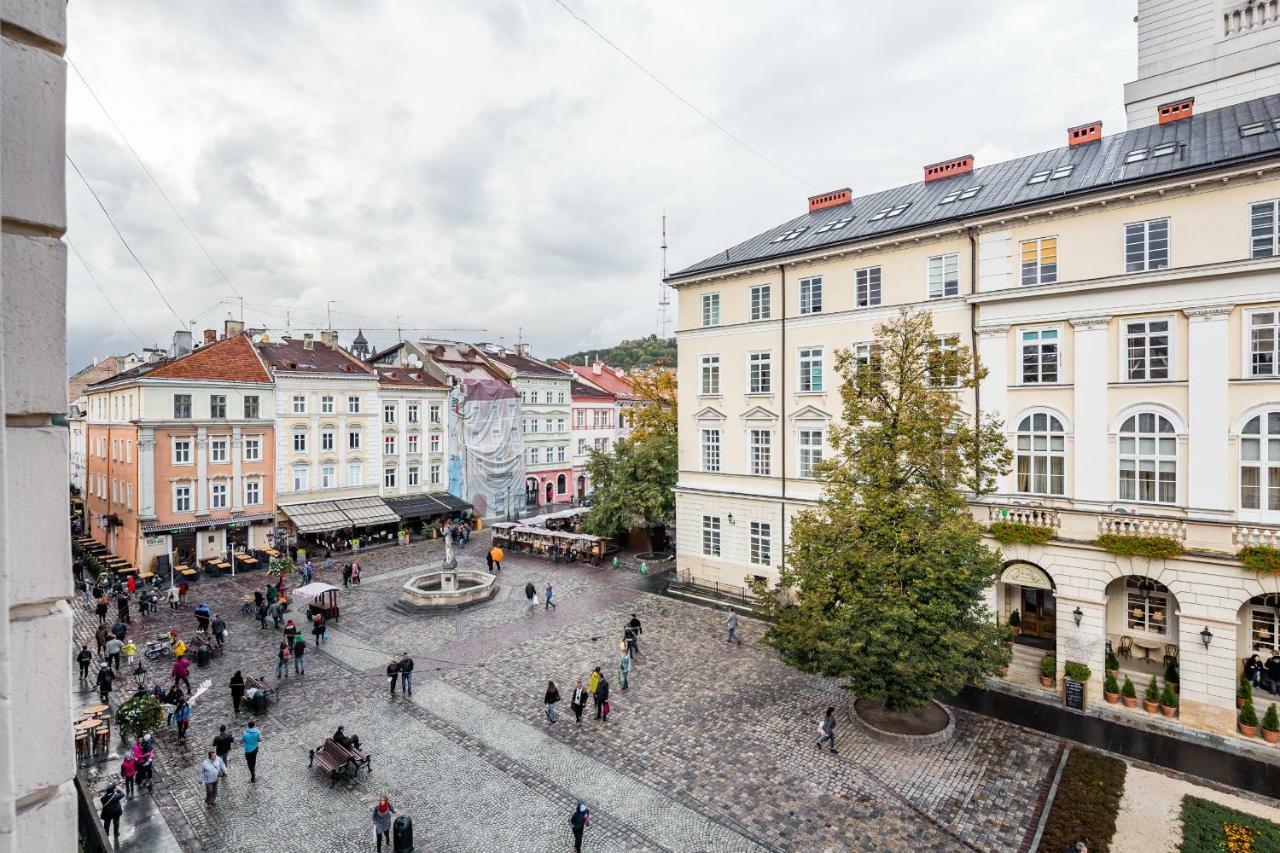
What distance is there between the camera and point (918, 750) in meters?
17.9

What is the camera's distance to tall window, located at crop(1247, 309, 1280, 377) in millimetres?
18656

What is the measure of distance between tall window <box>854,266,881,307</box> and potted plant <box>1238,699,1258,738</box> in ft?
59.1

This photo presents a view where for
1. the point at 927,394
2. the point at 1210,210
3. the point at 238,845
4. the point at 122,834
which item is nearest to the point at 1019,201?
the point at 1210,210

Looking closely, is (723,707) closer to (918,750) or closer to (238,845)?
(918,750)

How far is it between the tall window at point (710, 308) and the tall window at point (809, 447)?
788 cm

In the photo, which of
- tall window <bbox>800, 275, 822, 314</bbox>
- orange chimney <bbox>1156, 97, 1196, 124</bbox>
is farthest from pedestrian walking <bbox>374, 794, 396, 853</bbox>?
orange chimney <bbox>1156, 97, 1196, 124</bbox>

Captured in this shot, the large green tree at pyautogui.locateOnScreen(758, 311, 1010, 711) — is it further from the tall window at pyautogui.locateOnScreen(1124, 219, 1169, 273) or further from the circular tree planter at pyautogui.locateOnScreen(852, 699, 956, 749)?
the tall window at pyautogui.locateOnScreen(1124, 219, 1169, 273)

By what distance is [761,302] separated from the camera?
102ft

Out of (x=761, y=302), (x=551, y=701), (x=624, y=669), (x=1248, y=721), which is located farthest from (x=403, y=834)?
(x=761, y=302)

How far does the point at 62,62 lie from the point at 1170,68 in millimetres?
44604

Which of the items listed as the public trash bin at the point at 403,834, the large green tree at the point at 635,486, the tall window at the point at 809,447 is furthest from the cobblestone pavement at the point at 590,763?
the large green tree at the point at 635,486

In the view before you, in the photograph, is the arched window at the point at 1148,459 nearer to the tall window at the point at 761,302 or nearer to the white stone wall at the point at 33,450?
the tall window at the point at 761,302

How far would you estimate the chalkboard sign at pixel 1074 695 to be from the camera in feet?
66.7

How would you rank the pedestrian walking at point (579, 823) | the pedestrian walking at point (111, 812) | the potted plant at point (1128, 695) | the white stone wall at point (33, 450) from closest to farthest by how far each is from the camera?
the white stone wall at point (33, 450) < the pedestrian walking at point (579, 823) < the pedestrian walking at point (111, 812) < the potted plant at point (1128, 695)
